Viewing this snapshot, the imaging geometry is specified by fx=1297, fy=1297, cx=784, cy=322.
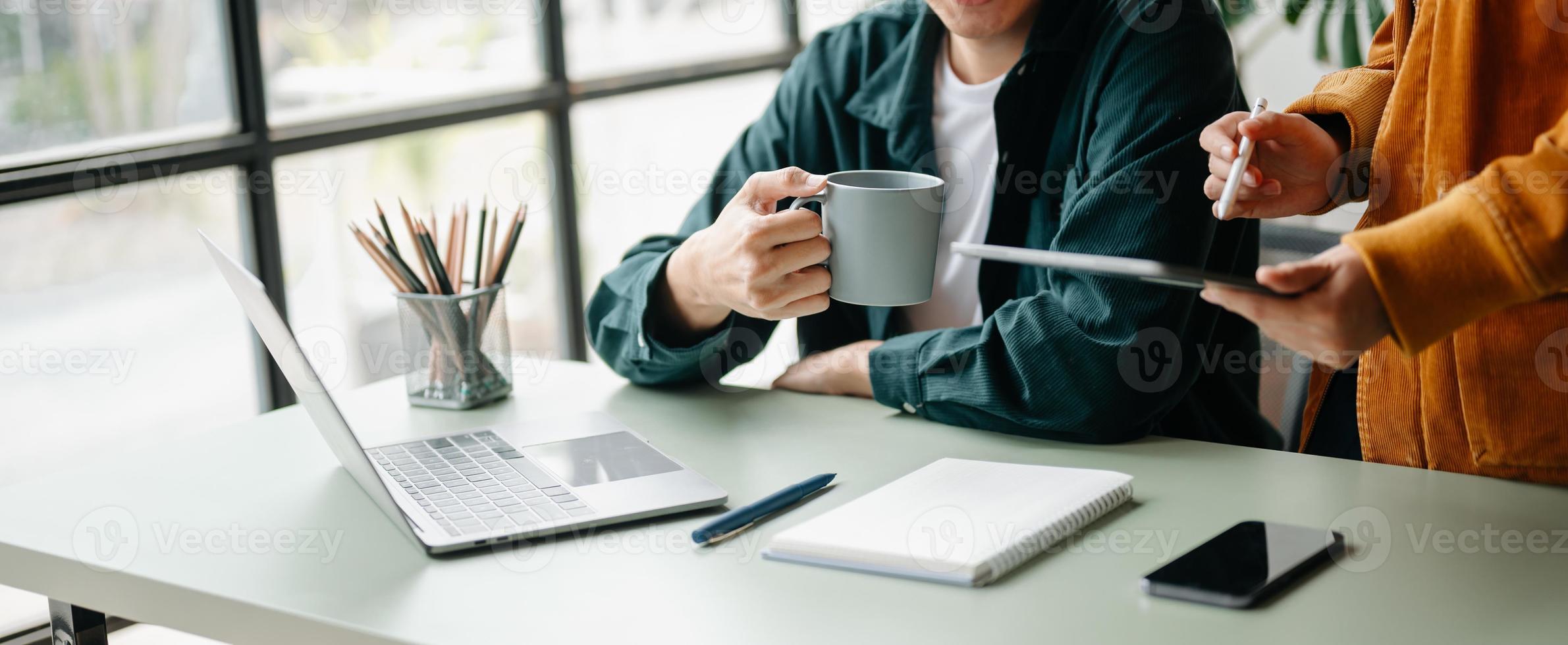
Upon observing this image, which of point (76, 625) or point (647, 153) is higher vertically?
point (647, 153)

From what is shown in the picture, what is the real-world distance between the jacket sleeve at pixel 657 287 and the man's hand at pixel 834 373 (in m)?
0.06

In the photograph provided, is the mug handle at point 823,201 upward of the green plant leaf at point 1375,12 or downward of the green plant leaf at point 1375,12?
downward

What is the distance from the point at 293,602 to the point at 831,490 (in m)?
0.41

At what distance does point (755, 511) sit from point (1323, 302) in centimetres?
42

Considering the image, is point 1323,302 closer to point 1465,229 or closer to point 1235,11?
point 1465,229

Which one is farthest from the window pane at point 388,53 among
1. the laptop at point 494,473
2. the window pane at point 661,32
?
the laptop at point 494,473

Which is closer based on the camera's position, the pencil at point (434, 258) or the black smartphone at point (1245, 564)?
the black smartphone at point (1245, 564)

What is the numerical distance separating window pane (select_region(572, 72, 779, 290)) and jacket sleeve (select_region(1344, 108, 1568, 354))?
2.08 metres

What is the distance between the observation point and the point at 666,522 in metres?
0.99

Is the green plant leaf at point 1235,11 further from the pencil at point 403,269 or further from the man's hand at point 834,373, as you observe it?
the pencil at point 403,269

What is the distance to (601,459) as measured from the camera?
44.4 inches

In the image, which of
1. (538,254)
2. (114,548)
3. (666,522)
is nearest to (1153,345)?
(666,522)

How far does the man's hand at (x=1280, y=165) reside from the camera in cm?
107

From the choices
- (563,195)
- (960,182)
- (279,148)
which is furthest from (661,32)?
(960,182)
